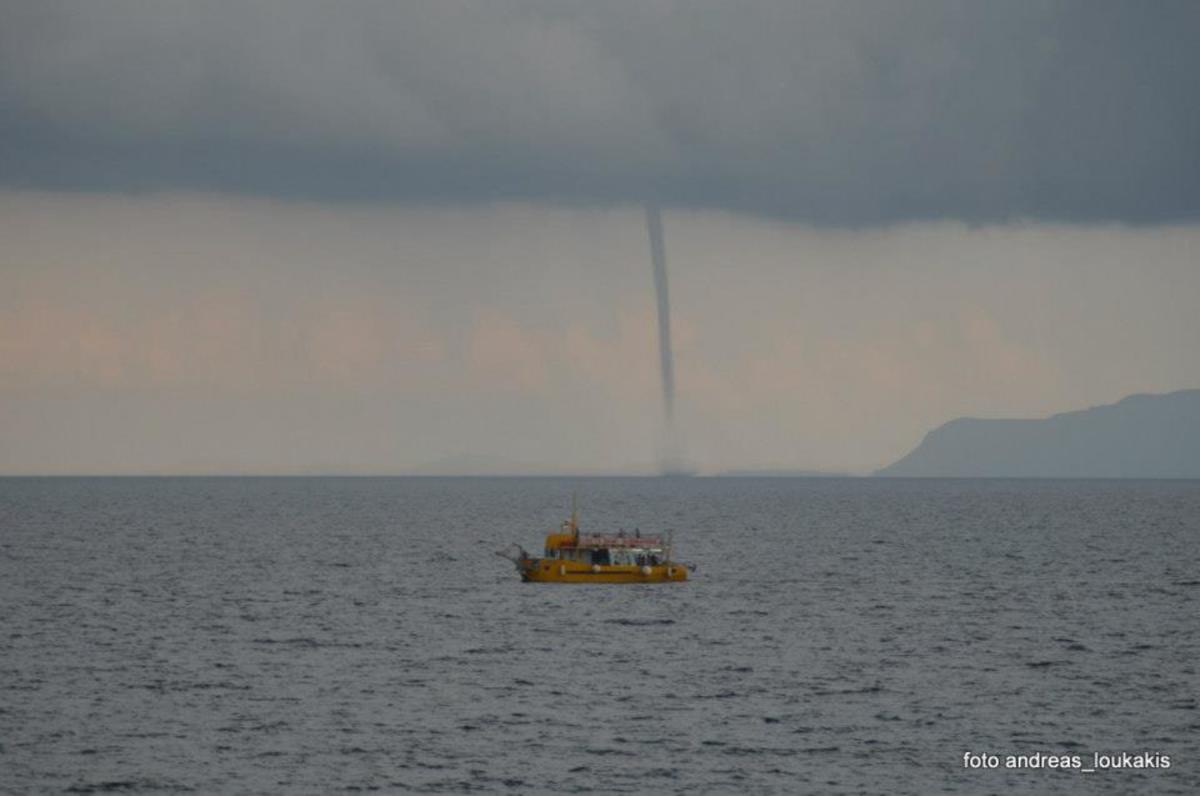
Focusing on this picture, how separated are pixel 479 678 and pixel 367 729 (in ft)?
47.0

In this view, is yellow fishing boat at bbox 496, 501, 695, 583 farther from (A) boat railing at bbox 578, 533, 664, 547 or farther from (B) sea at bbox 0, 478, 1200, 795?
(B) sea at bbox 0, 478, 1200, 795

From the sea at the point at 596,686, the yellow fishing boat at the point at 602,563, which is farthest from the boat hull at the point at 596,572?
the sea at the point at 596,686

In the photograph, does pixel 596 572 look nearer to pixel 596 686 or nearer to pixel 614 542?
pixel 614 542

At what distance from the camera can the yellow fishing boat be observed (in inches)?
5374

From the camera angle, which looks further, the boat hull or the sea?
the boat hull

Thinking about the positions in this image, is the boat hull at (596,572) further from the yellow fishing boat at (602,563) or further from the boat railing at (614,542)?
the boat railing at (614,542)

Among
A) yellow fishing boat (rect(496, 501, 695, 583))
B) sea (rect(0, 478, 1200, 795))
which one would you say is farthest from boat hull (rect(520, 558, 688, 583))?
sea (rect(0, 478, 1200, 795))

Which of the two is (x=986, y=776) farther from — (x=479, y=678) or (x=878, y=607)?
(x=878, y=607)

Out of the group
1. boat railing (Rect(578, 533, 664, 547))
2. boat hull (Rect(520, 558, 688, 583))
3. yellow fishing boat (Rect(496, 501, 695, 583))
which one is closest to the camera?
boat hull (Rect(520, 558, 688, 583))

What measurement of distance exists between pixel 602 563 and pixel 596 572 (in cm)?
108

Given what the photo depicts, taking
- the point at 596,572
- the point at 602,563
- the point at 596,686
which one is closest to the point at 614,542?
the point at 602,563

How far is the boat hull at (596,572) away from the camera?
13625 centimetres

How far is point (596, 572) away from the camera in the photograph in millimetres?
136125

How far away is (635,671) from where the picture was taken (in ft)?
286
